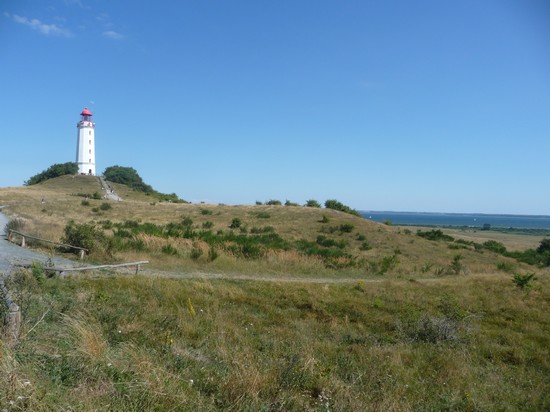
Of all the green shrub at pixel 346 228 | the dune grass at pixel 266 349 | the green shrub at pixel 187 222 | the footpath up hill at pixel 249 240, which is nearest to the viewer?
the dune grass at pixel 266 349

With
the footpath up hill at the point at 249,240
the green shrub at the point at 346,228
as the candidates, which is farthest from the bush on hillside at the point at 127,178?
the green shrub at the point at 346,228

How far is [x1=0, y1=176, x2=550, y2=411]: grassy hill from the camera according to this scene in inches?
179

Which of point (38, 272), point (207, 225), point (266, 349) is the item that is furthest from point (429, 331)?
point (207, 225)

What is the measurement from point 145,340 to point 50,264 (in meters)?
8.41

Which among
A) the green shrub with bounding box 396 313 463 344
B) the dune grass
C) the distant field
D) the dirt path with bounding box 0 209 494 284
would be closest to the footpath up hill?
the dirt path with bounding box 0 209 494 284

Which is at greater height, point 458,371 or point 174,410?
point 174,410

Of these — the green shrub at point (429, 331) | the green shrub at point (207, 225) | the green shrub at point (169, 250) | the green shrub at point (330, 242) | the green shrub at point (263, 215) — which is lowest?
the green shrub at point (429, 331)

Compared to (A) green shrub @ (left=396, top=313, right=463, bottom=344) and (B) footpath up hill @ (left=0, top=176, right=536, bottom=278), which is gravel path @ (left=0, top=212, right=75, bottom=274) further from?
(A) green shrub @ (left=396, top=313, right=463, bottom=344)

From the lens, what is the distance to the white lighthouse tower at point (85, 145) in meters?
85.6

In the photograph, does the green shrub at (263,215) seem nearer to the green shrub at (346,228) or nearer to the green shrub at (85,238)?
the green shrub at (346,228)

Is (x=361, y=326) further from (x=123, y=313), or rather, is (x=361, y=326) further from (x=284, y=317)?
(x=123, y=313)

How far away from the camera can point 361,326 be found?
39.5ft

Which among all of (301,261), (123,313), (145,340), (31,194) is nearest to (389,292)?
(301,261)

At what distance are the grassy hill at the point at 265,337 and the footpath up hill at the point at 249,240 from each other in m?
0.22
